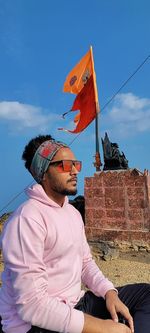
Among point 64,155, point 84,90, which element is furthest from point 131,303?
point 84,90

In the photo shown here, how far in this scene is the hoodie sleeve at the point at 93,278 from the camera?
223 centimetres

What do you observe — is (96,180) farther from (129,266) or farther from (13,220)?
(13,220)

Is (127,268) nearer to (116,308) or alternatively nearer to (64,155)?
(116,308)

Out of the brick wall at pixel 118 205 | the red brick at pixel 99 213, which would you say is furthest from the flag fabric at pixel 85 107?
the red brick at pixel 99 213

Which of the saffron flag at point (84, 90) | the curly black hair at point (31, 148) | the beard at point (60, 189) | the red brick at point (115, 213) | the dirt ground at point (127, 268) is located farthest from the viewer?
the saffron flag at point (84, 90)

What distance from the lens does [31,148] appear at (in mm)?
2289

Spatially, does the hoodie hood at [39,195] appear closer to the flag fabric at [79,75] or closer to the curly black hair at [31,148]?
the curly black hair at [31,148]

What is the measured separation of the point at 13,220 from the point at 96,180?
24.1ft

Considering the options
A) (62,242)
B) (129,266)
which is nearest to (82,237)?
(62,242)

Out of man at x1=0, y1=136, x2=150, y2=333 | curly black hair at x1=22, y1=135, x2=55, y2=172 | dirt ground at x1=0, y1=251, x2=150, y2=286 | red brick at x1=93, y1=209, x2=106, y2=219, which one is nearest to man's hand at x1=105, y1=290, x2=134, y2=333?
man at x1=0, y1=136, x2=150, y2=333

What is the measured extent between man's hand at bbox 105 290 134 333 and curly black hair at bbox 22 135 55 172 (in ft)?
2.85

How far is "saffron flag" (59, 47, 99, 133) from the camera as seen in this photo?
10719mm

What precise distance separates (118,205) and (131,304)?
6647 millimetres

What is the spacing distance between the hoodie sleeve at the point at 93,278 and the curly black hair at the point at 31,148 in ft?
1.85
